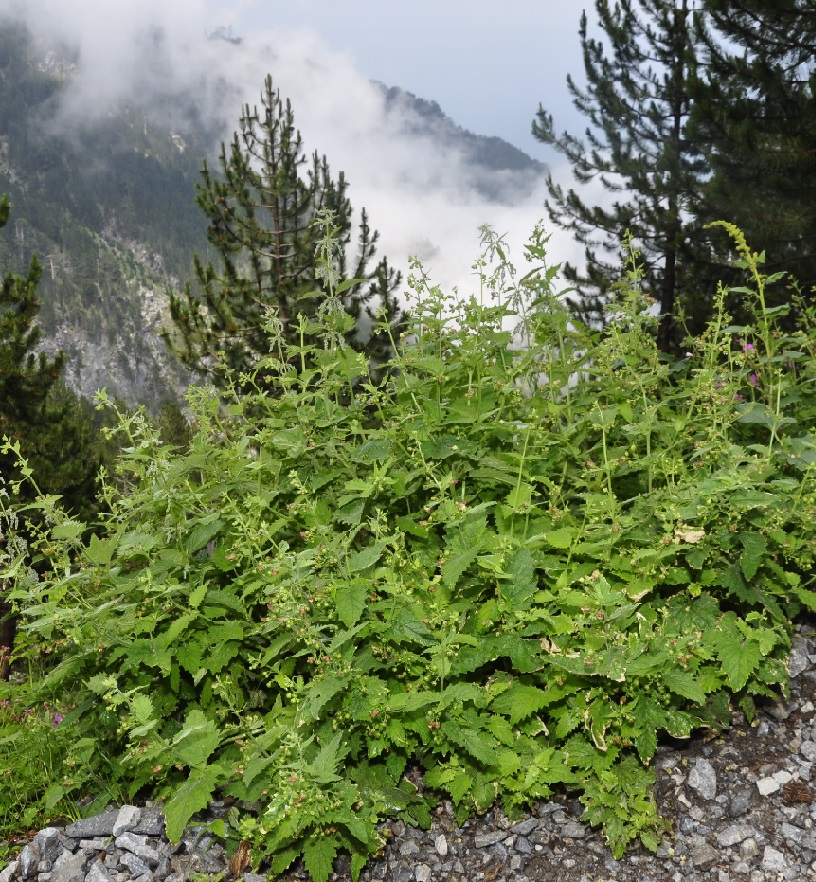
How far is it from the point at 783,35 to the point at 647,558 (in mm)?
11907

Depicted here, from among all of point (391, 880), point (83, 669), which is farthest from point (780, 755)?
point (83, 669)

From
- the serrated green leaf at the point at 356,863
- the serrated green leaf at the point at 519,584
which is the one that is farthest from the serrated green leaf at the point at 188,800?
the serrated green leaf at the point at 519,584

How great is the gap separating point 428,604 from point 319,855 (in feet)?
3.42

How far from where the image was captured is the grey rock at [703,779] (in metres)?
2.94

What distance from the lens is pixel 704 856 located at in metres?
2.75

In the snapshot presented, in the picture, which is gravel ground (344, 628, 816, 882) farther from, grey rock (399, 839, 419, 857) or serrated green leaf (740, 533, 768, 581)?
serrated green leaf (740, 533, 768, 581)

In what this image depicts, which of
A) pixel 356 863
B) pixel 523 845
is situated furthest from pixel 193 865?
pixel 523 845

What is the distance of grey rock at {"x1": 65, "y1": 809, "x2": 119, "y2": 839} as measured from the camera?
2980mm

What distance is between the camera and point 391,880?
2.82 metres

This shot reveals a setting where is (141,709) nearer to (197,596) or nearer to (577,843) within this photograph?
(197,596)

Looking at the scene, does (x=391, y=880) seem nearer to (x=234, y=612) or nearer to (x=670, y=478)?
(x=234, y=612)

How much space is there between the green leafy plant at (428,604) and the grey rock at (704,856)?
0.15 m

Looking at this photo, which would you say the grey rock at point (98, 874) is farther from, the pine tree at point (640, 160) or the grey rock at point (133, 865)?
the pine tree at point (640, 160)

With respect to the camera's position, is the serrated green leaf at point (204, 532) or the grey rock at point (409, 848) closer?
the grey rock at point (409, 848)
